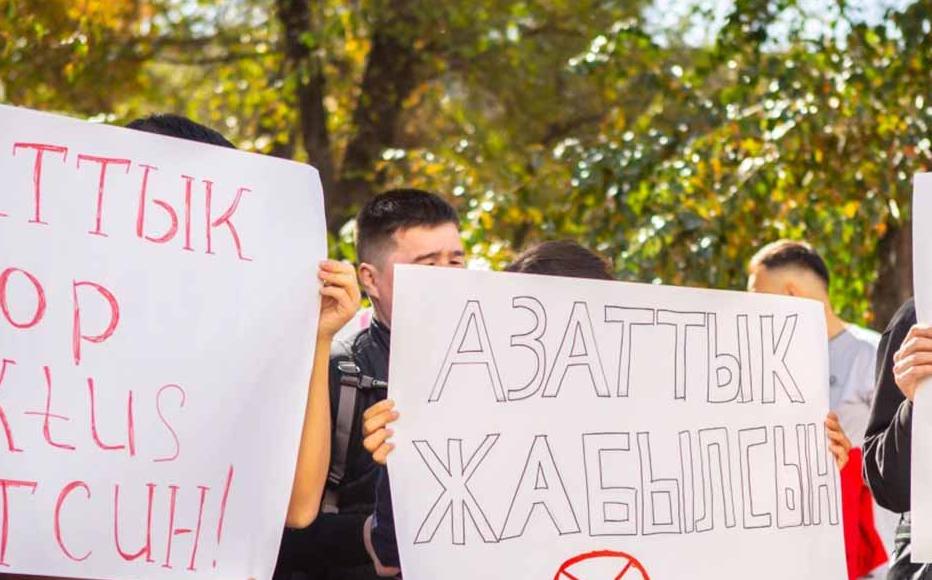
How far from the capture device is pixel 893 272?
307 inches

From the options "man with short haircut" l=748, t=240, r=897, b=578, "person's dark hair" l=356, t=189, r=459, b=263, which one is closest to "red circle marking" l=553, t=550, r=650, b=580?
"person's dark hair" l=356, t=189, r=459, b=263

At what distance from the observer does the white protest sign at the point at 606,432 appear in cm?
292

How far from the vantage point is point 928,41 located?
6844 mm

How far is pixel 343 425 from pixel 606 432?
50 cm

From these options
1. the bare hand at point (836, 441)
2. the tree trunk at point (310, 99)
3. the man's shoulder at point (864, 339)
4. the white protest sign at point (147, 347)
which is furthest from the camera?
the tree trunk at point (310, 99)

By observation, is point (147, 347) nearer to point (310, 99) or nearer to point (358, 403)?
point (358, 403)

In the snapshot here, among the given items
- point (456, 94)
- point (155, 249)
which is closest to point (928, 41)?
point (155, 249)

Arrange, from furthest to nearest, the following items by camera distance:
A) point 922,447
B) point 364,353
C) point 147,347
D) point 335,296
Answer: point 364,353
point 922,447
point 335,296
point 147,347

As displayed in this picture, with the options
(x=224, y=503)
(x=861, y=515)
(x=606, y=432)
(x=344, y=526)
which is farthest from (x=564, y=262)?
(x=861, y=515)

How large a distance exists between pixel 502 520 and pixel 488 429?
0.54 ft

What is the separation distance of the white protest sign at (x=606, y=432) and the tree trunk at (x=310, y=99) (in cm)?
779

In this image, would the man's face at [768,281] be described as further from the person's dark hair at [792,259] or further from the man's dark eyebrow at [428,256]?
the man's dark eyebrow at [428,256]

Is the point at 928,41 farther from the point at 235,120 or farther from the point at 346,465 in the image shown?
the point at 235,120

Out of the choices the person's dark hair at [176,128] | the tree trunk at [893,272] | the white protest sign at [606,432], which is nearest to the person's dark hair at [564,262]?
the white protest sign at [606,432]
